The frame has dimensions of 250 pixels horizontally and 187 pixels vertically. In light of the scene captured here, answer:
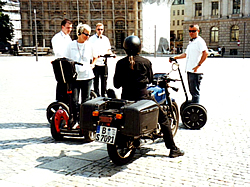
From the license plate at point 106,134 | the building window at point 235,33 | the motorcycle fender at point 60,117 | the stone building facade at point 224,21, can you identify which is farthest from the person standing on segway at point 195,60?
the building window at point 235,33

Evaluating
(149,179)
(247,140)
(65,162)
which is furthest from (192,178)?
(247,140)

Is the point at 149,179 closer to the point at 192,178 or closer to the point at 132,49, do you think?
the point at 192,178

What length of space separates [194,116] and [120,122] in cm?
293

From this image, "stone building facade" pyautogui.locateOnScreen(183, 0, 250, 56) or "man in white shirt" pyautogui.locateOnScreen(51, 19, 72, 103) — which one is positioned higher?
"stone building facade" pyautogui.locateOnScreen(183, 0, 250, 56)

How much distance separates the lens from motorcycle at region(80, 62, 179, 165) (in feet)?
14.8

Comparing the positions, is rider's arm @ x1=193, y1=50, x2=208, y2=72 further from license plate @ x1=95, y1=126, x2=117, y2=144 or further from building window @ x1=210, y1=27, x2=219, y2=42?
building window @ x1=210, y1=27, x2=219, y2=42

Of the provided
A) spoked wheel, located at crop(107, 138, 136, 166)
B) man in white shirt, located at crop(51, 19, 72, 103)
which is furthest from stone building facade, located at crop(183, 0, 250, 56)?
spoked wheel, located at crop(107, 138, 136, 166)

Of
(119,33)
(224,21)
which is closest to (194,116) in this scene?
(224,21)

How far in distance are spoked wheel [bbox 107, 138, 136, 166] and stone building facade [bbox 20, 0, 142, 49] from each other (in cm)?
5604

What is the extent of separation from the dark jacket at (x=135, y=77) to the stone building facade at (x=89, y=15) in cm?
5585

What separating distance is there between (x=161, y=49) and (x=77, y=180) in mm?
59907

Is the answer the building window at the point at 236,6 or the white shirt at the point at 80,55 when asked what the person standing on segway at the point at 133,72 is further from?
the building window at the point at 236,6

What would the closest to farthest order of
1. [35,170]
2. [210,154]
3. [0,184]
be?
[0,184]
[35,170]
[210,154]

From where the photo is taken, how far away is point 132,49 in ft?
16.1
